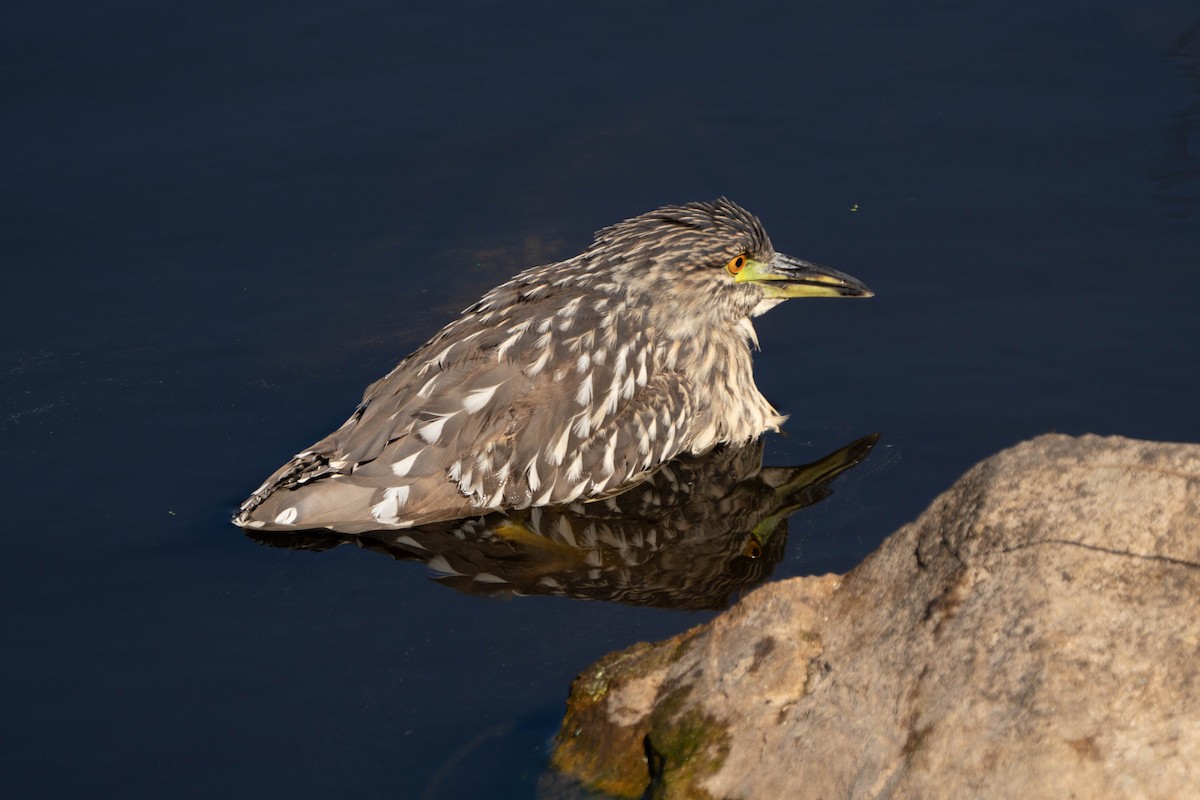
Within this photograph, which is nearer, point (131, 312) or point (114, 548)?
point (114, 548)

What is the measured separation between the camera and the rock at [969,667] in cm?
450

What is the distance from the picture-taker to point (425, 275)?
9531 mm

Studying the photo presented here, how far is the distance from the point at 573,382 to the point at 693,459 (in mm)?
985

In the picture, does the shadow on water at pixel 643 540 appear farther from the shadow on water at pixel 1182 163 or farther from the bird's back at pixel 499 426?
the shadow on water at pixel 1182 163

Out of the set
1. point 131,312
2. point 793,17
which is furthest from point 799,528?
point 793,17

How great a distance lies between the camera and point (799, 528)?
7.56 meters

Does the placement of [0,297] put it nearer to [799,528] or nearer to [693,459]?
[693,459]

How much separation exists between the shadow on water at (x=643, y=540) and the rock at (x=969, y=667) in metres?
1.53

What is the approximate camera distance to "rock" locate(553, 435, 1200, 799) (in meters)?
4.50

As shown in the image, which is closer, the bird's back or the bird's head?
the bird's back

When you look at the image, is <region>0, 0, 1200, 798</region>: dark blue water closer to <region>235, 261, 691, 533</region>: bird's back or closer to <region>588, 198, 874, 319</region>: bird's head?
<region>235, 261, 691, 533</region>: bird's back

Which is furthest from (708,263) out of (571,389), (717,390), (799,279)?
(571,389)

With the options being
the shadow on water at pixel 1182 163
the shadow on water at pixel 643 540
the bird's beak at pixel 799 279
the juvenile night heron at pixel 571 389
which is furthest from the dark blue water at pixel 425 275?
the bird's beak at pixel 799 279

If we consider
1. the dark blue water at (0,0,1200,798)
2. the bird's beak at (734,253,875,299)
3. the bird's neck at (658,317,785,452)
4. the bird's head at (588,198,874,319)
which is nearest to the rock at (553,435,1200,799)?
the dark blue water at (0,0,1200,798)
